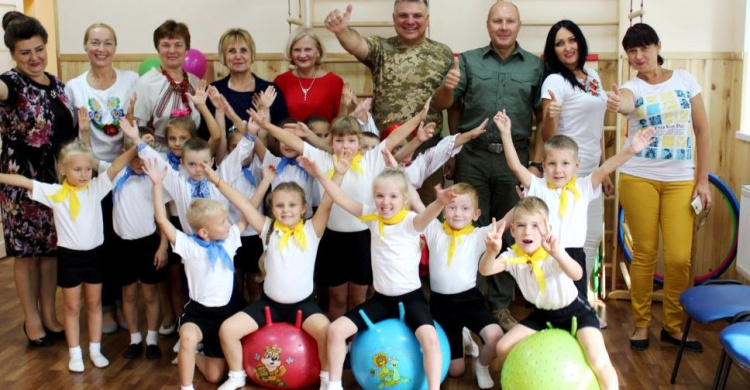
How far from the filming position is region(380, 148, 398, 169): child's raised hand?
3504mm

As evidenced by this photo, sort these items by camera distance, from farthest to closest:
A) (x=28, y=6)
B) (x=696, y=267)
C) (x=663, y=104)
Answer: (x=28, y=6) → (x=696, y=267) → (x=663, y=104)

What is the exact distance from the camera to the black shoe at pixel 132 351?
12.0ft

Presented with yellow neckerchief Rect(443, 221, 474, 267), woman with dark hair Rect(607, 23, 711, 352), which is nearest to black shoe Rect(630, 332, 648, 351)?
woman with dark hair Rect(607, 23, 711, 352)

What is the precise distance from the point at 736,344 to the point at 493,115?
1.72m

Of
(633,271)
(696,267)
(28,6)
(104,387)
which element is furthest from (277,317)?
(28,6)

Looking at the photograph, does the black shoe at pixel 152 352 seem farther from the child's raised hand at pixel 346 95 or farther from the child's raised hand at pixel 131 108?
the child's raised hand at pixel 346 95

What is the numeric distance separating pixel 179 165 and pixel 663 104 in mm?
2351

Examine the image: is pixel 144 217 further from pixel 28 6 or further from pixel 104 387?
pixel 28 6

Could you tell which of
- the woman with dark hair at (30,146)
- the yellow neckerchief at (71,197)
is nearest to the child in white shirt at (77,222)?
the yellow neckerchief at (71,197)

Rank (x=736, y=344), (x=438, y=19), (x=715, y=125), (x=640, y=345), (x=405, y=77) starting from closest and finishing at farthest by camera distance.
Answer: (x=736, y=344) → (x=640, y=345) → (x=405, y=77) → (x=715, y=125) → (x=438, y=19)

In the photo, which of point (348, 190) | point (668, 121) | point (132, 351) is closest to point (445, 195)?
point (348, 190)

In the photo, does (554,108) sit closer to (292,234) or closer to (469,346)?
(469,346)

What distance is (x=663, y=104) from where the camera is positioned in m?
3.58

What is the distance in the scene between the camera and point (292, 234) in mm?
3369
